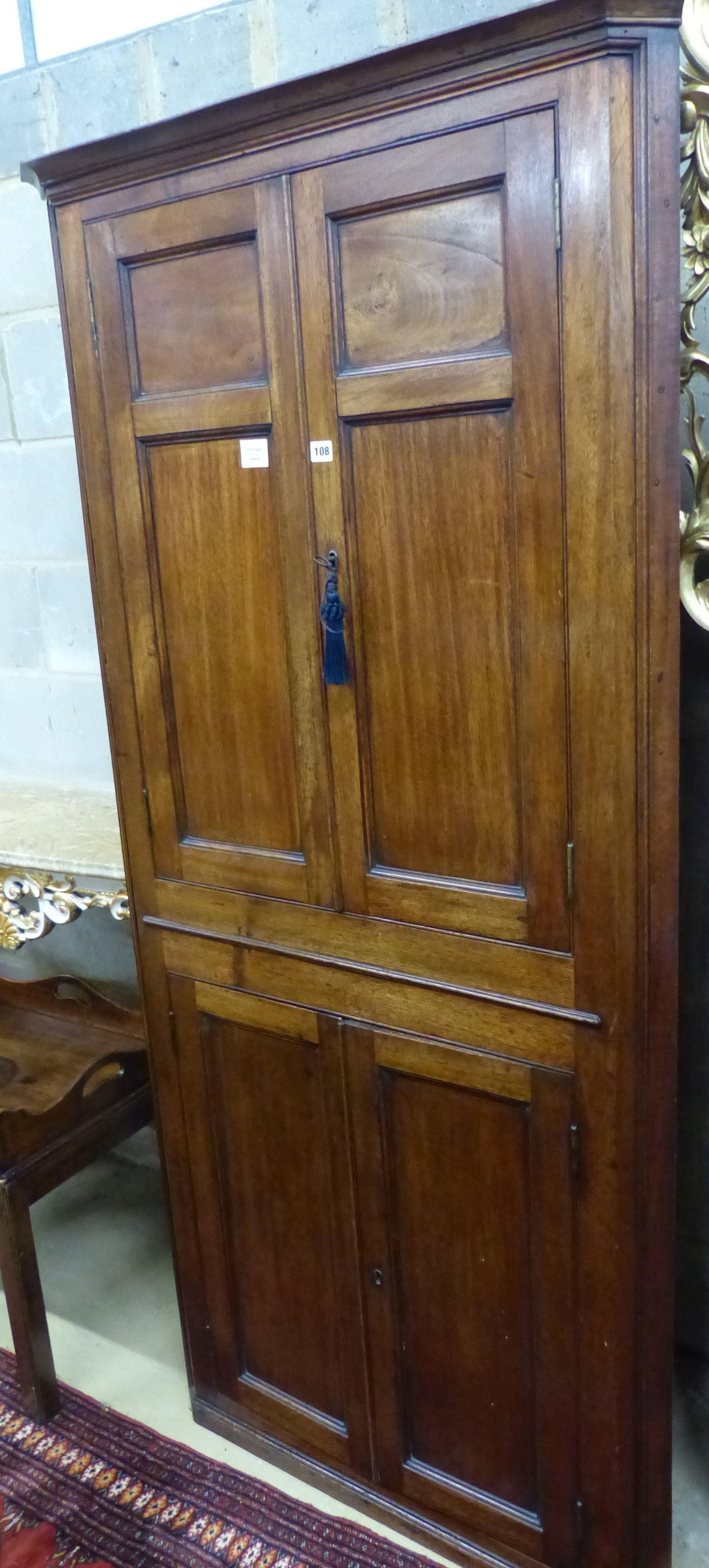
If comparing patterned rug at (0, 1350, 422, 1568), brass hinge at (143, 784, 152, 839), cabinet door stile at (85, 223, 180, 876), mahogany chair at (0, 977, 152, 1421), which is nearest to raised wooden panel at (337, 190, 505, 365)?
cabinet door stile at (85, 223, 180, 876)

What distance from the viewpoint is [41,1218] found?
2391 millimetres

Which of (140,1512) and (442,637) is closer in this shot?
(442,637)

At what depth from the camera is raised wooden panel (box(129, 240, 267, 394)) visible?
49.4 inches

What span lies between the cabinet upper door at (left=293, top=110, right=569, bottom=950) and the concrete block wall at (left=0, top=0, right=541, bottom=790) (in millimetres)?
584

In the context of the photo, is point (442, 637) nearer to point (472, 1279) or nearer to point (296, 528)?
point (296, 528)

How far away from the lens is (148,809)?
153 cm

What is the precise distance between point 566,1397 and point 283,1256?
1.45 ft

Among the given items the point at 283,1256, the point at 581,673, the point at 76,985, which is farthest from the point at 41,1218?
the point at 581,673

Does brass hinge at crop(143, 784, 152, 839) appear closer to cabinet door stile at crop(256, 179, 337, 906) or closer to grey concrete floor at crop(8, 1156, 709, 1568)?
cabinet door stile at crop(256, 179, 337, 906)

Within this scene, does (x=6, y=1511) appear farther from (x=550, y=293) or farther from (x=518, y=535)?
(x=550, y=293)

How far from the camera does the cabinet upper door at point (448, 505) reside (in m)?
1.08

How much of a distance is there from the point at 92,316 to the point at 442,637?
1.99 ft

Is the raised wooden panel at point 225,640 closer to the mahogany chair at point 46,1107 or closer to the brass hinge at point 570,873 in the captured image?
the brass hinge at point 570,873

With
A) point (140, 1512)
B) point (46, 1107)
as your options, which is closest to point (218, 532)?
point (46, 1107)
